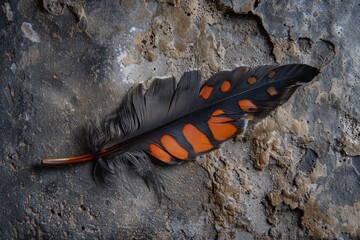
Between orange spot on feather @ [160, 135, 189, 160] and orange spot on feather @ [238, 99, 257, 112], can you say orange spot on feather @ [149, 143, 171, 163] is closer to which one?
orange spot on feather @ [160, 135, 189, 160]

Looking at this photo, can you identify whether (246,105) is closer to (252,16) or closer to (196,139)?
(196,139)

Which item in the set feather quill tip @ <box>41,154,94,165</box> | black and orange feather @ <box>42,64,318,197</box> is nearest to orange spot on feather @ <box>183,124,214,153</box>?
black and orange feather @ <box>42,64,318,197</box>

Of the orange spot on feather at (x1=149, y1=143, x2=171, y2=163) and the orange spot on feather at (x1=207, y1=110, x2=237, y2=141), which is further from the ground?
the orange spot on feather at (x1=207, y1=110, x2=237, y2=141)

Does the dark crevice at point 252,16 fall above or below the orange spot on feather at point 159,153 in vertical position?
above

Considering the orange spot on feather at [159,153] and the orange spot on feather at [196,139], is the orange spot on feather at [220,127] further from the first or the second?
the orange spot on feather at [159,153]

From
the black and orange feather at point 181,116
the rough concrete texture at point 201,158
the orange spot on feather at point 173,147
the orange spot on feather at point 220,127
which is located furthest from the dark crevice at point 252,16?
the orange spot on feather at point 173,147

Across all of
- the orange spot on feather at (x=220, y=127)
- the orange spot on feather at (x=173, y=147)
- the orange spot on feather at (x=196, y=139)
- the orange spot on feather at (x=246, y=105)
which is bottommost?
the orange spot on feather at (x=173, y=147)

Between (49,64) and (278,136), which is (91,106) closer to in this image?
(49,64)

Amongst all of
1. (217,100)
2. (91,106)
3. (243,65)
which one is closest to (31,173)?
(91,106)

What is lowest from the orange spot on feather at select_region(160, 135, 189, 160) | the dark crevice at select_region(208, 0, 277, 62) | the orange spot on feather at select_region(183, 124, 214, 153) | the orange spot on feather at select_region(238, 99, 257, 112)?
the orange spot on feather at select_region(160, 135, 189, 160)
